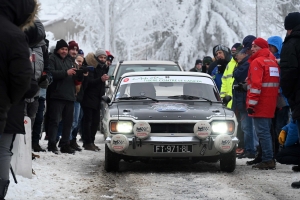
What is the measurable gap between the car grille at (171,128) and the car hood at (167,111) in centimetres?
9

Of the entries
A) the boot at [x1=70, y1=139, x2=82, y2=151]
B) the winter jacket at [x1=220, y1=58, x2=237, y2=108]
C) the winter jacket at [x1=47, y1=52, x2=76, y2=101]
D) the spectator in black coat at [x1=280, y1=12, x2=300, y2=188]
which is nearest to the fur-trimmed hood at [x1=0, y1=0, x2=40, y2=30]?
the spectator in black coat at [x1=280, y1=12, x2=300, y2=188]

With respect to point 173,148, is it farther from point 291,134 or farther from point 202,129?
point 291,134

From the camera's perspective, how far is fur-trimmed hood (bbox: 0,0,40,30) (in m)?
5.37

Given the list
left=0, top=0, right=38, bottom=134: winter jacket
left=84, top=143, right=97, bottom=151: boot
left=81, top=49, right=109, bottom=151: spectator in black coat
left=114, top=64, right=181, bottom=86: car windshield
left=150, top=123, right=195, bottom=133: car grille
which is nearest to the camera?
left=0, top=0, right=38, bottom=134: winter jacket

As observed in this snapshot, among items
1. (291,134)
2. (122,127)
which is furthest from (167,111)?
(291,134)

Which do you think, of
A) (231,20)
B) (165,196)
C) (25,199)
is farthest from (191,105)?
(231,20)

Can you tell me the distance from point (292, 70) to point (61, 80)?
17.1 feet

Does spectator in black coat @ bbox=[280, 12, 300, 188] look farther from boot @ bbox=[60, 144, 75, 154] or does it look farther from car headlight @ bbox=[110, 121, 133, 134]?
boot @ bbox=[60, 144, 75, 154]

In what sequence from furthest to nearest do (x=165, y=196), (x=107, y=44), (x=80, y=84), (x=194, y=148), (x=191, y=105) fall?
(x=107, y=44) < (x=80, y=84) < (x=191, y=105) < (x=194, y=148) < (x=165, y=196)

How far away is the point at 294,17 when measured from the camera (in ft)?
28.4

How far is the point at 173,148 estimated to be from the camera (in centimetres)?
959

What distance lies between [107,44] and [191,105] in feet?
94.7

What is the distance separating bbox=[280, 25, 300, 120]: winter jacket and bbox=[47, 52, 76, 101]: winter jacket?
4859 mm

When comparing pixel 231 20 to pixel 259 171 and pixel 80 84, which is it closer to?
pixel 80 84
